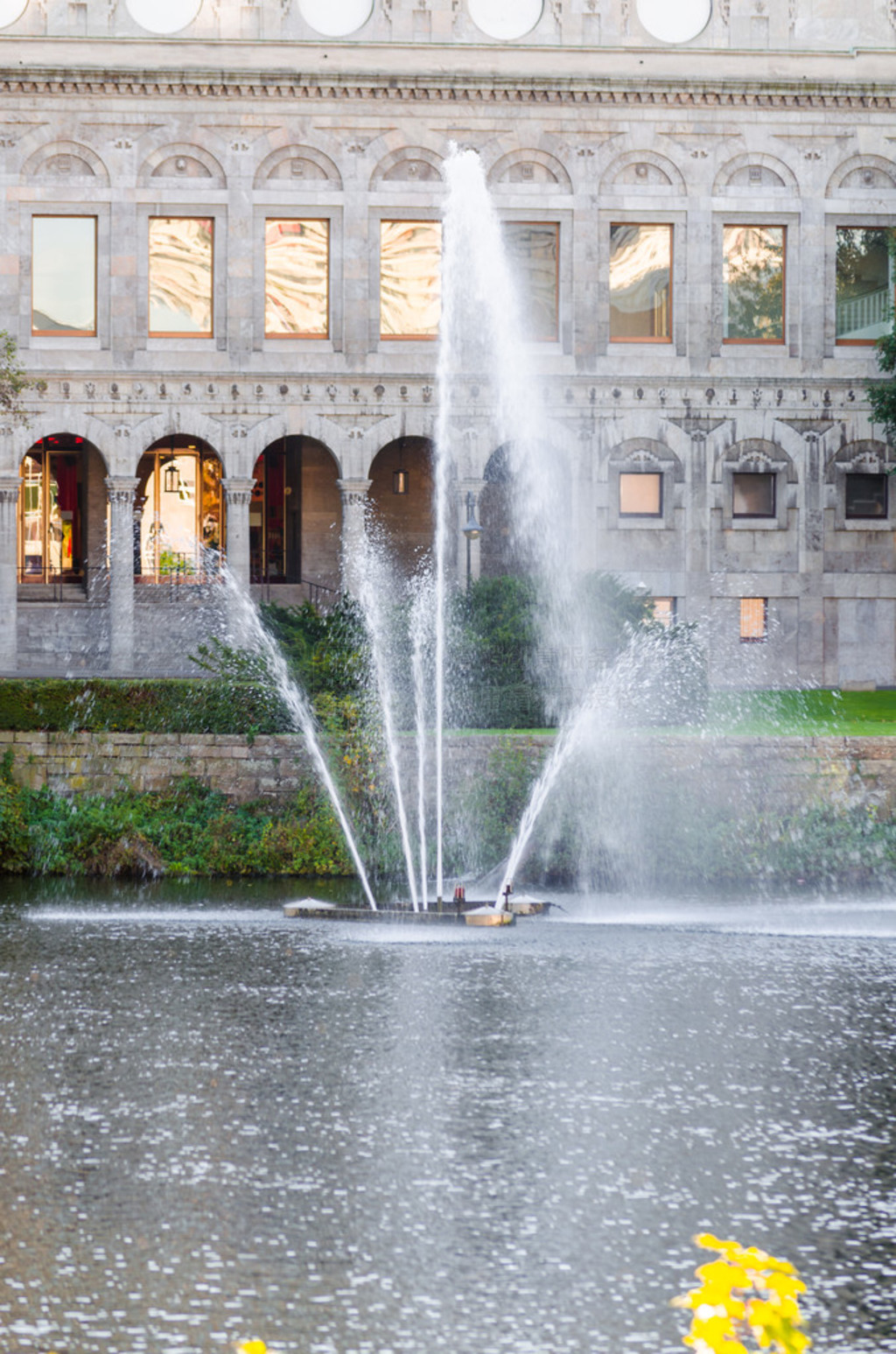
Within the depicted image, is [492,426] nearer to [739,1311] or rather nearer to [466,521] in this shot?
[466,521]

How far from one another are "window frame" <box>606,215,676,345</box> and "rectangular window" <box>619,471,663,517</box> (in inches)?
110

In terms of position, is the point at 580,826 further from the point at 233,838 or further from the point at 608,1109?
the point at 608,1109

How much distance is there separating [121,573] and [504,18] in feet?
45.5

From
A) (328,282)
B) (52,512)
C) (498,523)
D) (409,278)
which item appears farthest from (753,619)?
(52,512)

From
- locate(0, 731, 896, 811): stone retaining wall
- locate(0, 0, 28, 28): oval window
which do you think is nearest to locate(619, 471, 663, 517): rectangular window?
locate(0, 0, 28, 28): oval window

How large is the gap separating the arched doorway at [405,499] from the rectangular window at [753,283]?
23.9 feet

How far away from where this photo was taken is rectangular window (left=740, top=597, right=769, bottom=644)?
4131cm

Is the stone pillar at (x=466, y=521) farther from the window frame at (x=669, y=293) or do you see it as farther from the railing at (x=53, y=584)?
the railing at (x=53, y=584)

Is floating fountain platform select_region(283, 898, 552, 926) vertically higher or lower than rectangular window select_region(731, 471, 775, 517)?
lower

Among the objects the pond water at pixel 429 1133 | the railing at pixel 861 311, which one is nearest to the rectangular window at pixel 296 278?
the railing at pixel 861 311

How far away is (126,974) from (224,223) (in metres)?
26.0

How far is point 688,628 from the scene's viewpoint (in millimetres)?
28656

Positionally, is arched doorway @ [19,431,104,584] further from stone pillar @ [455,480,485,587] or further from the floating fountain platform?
the floating fountain platform

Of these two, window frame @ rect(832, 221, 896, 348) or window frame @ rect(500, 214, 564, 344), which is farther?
window frame @ rect(832, 221, 896, 348)
